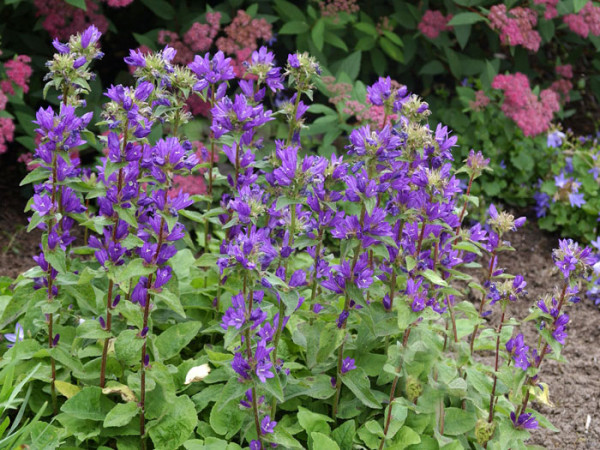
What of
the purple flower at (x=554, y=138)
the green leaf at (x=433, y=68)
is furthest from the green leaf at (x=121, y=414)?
the purple flower at (x=554, y=138)

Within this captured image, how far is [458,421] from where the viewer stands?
2.57 meters

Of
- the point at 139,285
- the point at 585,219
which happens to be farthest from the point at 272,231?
the point at 585,219

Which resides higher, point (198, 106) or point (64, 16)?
point (64, 16)

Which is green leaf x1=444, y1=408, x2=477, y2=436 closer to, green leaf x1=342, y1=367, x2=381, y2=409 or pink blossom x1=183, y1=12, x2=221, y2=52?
green leaf x1=342, y1=367, x2=381, y2=409

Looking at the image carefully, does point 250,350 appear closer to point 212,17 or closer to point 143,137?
point 143,137

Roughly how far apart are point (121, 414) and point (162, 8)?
110 inches

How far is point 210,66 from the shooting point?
253 cm

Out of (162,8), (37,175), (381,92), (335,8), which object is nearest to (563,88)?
(335,8)

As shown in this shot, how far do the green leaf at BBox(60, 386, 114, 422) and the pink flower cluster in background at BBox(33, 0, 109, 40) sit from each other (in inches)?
91.1

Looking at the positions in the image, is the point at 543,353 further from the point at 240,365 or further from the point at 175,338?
the point at 175,338

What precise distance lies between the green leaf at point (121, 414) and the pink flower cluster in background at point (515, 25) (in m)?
3.01

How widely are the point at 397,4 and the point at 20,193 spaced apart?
8.30ft

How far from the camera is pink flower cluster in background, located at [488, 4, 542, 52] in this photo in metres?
4.32

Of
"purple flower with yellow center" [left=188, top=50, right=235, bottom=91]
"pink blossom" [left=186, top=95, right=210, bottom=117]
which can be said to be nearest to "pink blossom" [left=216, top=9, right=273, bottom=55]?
"pink blossom" [left=186, top=95, right=210, bottom=117]
